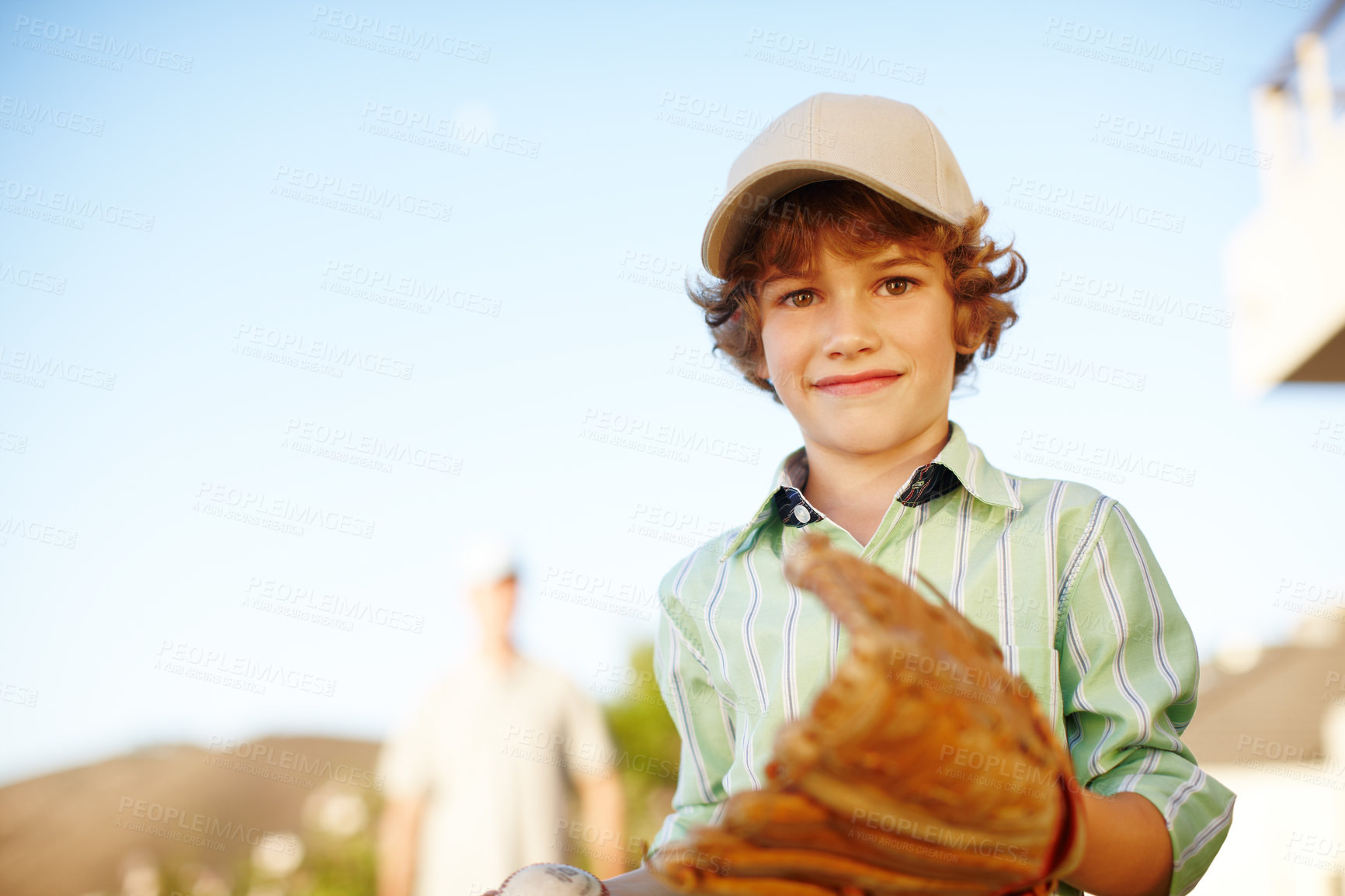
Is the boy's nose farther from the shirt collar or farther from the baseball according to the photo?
the baseball

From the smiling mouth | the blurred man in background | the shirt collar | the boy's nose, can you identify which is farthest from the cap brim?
the blurred man in background

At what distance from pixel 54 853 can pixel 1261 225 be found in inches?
416

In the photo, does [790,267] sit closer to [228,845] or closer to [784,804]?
[784,804]

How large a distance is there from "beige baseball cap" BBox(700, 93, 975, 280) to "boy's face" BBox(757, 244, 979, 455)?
0.12 m

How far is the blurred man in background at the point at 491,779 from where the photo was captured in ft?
14.0

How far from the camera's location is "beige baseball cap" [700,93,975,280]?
1.72 meters

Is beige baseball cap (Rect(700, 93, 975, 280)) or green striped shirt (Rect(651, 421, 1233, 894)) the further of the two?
beige baseball cap (Rect(700, 93, 975, 280))

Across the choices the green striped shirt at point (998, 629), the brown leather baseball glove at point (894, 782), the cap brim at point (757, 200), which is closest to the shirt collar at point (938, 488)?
the green striped shirt at point (998, 629)

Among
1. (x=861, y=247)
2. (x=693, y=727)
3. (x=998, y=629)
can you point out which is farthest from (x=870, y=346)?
(x=693, y=727)

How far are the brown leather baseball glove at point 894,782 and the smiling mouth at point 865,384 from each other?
77 centimetres

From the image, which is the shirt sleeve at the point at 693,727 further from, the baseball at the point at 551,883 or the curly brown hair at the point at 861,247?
the curly brown hair at the point at 861,247

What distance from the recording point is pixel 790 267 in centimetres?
180

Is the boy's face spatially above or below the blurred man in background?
above

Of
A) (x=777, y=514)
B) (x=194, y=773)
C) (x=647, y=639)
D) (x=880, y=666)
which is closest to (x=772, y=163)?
(x=777, y=514)
